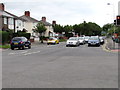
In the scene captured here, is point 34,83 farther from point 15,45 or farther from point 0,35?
point 0,35

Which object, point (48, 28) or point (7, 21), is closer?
point (7, 21)

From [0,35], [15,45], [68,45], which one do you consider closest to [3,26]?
[0,35]

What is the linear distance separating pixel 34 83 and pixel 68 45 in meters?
28.0

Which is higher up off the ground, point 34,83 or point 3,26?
point 3,26

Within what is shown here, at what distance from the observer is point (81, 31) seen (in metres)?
101

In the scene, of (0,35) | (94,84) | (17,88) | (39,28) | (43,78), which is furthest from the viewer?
(39,28)

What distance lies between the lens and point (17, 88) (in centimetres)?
655

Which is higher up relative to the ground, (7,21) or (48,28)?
(48,28)

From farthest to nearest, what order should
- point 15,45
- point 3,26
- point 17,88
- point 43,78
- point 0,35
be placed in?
point 3,26, point 0,35, point 15,45, point 43,78, point 17,88

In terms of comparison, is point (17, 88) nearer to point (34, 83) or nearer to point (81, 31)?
point (34, 83)

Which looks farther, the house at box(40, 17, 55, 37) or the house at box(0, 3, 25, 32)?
the house at box(40, 17, 55, 37)

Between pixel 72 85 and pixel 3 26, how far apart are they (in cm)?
4685

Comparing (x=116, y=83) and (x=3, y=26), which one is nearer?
(x=116, y=83)

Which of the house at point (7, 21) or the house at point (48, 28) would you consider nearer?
the house at point (7, 21)
